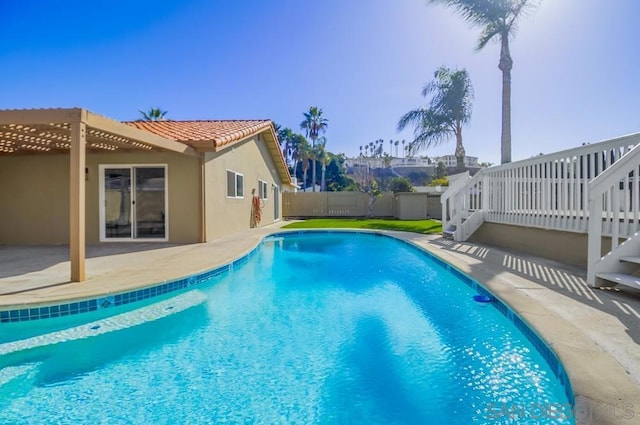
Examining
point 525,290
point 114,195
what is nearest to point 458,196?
point 525,290

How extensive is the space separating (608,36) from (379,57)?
295 inches

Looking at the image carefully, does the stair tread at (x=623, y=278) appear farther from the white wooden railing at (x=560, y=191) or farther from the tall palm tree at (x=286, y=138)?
the tall palm tree at (x=286, y=138)

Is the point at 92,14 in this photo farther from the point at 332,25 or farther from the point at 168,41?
the point at 332,25

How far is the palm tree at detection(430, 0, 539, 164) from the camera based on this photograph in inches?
500

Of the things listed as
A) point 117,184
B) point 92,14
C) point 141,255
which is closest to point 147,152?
point 117,184

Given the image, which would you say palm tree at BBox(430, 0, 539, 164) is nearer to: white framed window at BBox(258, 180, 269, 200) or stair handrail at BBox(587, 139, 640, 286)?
stair handrail at BBox(587, 139, 640, 286)

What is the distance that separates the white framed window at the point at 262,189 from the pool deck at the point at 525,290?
6.68 m

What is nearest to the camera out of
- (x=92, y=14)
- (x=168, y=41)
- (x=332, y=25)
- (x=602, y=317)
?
(x=602, y=317)

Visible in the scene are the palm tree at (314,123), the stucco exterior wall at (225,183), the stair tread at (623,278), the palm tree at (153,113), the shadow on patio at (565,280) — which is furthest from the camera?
the palm tree at (314,123)

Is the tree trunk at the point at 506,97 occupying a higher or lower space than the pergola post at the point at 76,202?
higher

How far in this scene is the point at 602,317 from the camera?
3383 millimetres

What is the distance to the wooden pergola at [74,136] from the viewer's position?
16.4ft

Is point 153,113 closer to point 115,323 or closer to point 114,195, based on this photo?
point 114,195

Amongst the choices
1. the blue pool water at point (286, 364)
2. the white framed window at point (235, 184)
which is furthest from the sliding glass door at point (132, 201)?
the blue pool water at point (286, 364)
